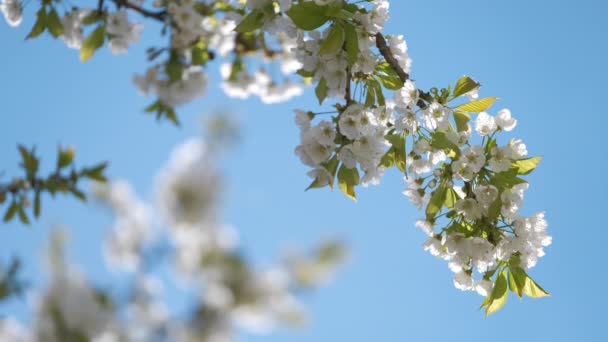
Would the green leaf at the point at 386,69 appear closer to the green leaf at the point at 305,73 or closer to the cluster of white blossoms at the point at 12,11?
the green leaf at the point at 305,73

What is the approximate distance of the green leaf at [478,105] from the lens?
50.2 inches

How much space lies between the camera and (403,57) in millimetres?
1357

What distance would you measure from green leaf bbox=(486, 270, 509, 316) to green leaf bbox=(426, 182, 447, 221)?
21 centimetres

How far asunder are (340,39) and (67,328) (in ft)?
10.3

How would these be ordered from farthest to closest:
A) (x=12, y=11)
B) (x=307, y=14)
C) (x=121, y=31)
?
(x=121, y=31)
(x=12, y=11)
(x=307, y=14)

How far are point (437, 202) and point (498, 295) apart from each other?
0.26m

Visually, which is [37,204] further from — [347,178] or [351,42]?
[351,42]

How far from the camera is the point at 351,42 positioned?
46.8 inches

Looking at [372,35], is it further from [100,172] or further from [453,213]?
[100,172]

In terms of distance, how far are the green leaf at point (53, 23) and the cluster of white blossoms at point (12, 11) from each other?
178 mm

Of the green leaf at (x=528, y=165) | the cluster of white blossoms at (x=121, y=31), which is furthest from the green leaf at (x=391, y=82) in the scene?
the cluster of white blossoms at (x=121, y=31)

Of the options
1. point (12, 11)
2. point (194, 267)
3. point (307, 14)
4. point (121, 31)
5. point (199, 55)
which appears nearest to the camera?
point (307, 14)

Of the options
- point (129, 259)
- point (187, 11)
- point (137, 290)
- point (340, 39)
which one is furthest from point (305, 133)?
point (129, 259)

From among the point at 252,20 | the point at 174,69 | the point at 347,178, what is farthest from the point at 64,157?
the point at 347,178
